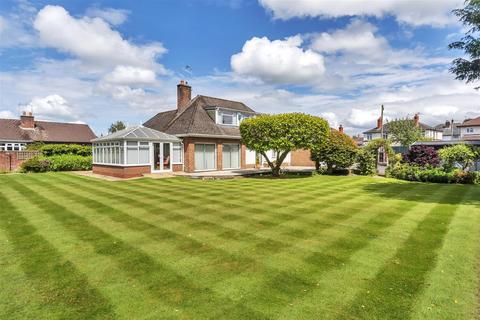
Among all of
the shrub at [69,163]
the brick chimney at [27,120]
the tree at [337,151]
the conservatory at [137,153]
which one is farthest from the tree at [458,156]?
the brick chimney at [27,120]

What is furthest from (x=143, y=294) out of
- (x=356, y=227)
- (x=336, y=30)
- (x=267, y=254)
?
(x=336, y=30)

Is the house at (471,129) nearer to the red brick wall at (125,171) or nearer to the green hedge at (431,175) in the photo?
the green hedge at (431,175)

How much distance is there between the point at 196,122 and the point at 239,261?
21.8 metres

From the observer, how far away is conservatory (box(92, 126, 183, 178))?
71.0 ft

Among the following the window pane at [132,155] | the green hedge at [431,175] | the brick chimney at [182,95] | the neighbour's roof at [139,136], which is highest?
the brick chimney at [182,95]

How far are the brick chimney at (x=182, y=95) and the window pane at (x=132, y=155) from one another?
9.57 metres

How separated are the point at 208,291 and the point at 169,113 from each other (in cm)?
2918

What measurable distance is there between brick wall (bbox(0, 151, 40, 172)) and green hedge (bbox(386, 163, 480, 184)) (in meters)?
34.2

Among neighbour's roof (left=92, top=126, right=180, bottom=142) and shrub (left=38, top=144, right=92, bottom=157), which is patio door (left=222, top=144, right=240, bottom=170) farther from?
shrub (left=38, top=144, right=92, bottom=157)

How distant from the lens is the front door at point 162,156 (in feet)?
77.5

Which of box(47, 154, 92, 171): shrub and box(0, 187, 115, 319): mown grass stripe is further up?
box(47, 154, 92, 171): shrub

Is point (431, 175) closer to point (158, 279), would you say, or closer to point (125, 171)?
point (158, 279)

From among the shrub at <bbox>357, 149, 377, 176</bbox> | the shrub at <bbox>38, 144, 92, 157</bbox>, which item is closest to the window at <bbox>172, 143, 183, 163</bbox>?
the shrub at <bbox>38, 144, 92, 157</bbox>

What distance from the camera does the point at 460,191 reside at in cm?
1488
